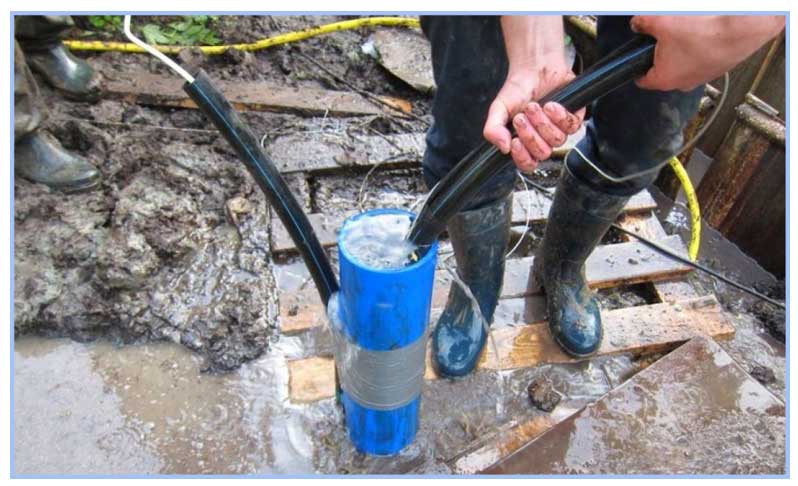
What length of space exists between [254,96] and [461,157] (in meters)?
1.61

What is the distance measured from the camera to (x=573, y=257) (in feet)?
6.05

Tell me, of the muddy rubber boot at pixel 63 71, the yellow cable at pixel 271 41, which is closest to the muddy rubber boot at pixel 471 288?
the yellow cable at pixel 271 41

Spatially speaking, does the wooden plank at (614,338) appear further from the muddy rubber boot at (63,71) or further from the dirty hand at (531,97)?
the muddy rubber boot at (63,71)

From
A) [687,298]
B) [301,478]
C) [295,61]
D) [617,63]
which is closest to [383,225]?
[617,63]

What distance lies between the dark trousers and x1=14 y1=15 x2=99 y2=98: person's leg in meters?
1.95

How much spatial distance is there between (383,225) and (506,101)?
366 mm

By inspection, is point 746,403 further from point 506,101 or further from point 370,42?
point 370,42

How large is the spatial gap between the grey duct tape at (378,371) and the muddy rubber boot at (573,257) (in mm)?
686

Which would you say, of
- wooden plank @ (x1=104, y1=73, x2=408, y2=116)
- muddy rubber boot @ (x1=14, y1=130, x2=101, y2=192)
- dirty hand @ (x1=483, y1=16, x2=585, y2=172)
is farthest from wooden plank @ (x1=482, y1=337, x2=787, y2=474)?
muddy rubber boot @ (x1=14, y1=130, x2=101, y2=192)

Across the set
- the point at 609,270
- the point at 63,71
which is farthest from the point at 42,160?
the point at 609,270

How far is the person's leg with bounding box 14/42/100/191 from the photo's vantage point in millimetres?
2131

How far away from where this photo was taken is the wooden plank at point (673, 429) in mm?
1588

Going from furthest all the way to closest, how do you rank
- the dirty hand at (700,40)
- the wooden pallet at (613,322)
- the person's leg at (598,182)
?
the wooden pallet at (613,322) → the person's leg at (598,182) → the dirty hand at (700,40)

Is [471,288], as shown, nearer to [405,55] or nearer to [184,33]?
[405,55]
